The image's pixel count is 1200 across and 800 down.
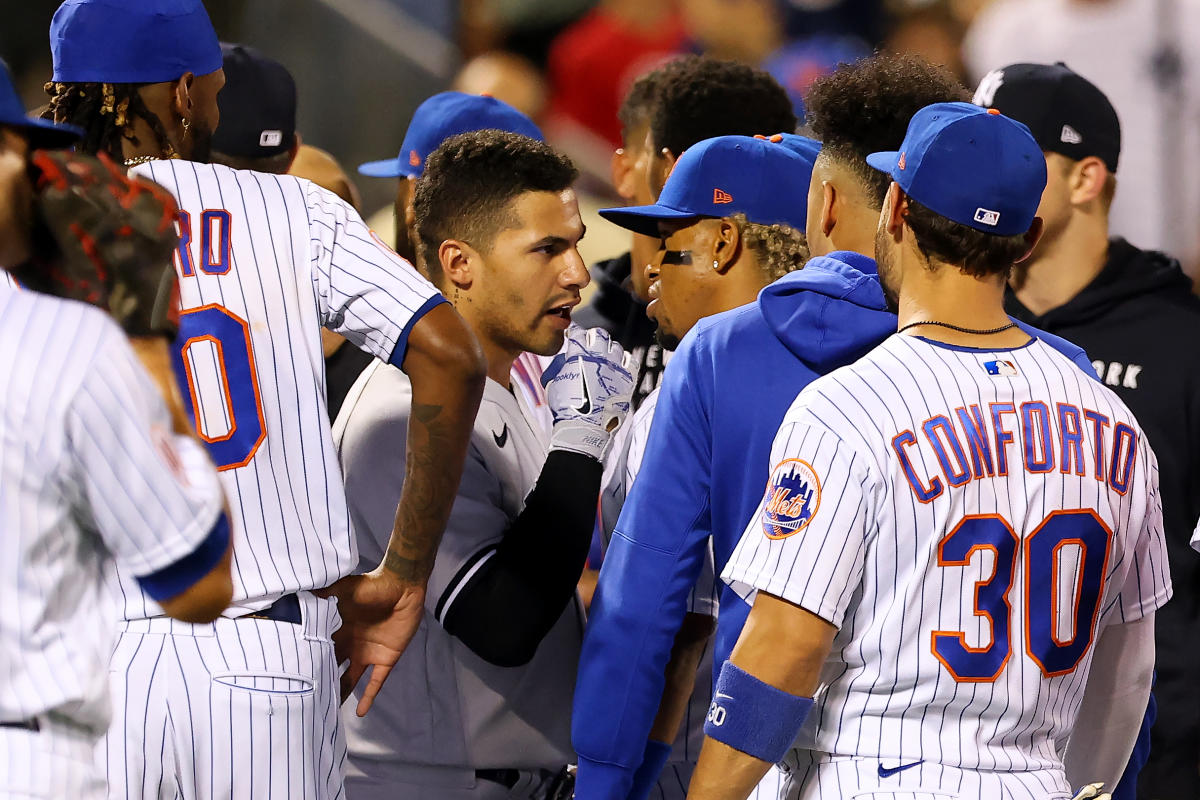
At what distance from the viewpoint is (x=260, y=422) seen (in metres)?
2.15

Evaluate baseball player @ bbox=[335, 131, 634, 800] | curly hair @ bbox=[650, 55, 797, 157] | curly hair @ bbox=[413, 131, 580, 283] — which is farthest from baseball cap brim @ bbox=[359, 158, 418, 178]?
baseball player @ bbox=[335, 131, 634, 800]

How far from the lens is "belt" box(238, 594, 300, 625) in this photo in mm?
2133

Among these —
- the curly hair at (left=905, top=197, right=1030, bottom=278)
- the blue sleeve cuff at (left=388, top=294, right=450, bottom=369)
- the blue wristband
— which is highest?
the curly hair at (left=905, top=197, right=1030, bottom=278)

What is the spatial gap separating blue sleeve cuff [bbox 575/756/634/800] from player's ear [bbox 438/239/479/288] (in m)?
1.05

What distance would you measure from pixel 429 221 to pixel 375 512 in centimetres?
72

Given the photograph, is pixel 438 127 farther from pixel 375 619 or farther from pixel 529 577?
pixel 375 619

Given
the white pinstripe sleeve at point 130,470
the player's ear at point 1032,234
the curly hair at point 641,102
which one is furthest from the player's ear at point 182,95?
the curly hair at point 641,102

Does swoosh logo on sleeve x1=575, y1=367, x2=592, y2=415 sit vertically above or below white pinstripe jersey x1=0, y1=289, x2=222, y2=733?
below

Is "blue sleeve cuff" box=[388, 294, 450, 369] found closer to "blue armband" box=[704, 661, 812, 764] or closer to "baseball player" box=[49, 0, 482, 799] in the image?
"baseball player" box=[49, 0, 482, 799]

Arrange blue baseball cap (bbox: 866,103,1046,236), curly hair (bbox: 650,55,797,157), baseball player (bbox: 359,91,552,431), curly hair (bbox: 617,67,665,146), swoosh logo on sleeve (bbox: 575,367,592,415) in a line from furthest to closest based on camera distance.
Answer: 1. curly hair (bbox: 617,67,665,146)
2. curly hair (bbox: 650,55,797,157)
3. baseball player (bbox: 359,91,552,431)
4. swoosh logo on sleeve (bbox: 575,367,592,415)
5. blue baseball cap (bbox: 866,103,1046,236)

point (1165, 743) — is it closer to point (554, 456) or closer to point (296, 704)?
point (554, 456)

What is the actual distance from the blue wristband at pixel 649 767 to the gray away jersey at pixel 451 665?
0.15 meters

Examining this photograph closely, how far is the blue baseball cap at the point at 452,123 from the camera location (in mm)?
3828

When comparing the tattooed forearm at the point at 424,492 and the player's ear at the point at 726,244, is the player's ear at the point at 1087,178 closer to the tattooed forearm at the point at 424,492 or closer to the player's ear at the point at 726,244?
the player's ear at the point at 726,244
